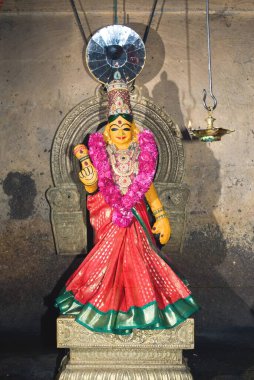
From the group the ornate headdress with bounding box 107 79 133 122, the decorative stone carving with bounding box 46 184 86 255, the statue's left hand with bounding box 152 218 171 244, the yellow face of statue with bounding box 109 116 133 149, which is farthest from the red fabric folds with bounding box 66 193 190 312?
the decorative stone carving with bounding box 46 184 86 255

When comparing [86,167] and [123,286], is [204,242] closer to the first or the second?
[123,286]

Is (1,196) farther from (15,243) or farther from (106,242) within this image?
(106,242)

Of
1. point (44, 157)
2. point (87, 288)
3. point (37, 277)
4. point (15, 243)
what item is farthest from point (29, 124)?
point (87, 288)

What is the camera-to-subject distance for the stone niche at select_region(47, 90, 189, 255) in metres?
4.68

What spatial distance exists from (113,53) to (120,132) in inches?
31.3

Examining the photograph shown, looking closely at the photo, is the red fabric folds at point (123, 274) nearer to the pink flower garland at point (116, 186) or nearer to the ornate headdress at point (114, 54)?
the pink flower garland at point (116, 186)

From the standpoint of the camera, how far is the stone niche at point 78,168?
468cm

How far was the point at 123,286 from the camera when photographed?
3613 millimetres

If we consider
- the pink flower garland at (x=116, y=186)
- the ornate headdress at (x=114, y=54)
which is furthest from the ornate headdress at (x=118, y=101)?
the ornate headdress at (x=114, y=54)

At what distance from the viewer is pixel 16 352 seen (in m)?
4.32

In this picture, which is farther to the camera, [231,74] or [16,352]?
[231,74]

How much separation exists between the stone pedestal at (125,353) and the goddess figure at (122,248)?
129 millimetres

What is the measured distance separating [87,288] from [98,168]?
33.0 inches

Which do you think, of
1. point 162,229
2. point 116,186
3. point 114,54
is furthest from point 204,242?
point 114,54
